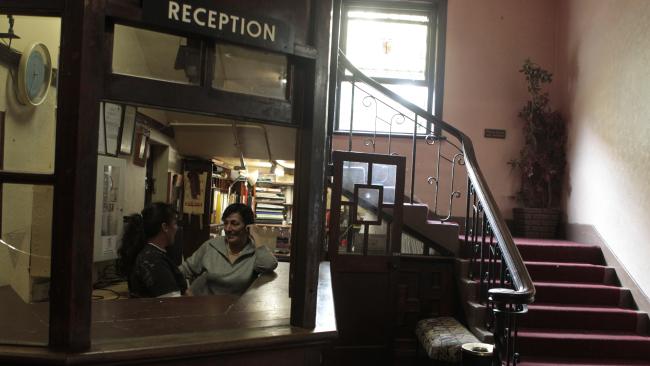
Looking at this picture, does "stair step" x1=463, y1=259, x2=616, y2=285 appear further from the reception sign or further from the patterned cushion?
the reception sign

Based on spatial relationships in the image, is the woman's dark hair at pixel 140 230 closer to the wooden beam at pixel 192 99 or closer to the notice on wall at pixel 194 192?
the wooden beam at pixel 192 99

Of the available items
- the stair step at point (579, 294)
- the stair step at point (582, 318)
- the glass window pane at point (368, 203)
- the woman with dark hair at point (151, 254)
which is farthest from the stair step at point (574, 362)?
the woman with dark hair at point (151, 254)

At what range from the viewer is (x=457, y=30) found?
725 cm

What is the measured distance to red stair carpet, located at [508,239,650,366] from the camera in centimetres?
425

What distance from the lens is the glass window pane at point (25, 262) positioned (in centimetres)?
168

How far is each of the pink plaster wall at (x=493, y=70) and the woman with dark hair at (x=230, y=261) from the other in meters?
3.89

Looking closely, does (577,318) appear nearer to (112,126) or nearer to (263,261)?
(263,261)

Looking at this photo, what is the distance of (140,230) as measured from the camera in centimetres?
297

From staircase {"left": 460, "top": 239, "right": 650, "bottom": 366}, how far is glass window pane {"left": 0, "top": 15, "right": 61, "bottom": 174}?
345 centimetres

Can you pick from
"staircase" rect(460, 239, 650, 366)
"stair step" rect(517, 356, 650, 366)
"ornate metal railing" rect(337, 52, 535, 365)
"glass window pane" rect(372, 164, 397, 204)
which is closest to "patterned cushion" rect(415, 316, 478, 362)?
"staircase" rect(460, 239, 650, 366)

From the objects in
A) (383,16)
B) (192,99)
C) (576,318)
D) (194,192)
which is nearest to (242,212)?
(192,99)

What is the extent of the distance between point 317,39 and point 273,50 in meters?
0.17

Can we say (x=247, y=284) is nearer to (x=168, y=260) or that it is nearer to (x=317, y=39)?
(x=168, y=260)

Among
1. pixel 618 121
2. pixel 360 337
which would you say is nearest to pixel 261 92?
pixel 360 337
